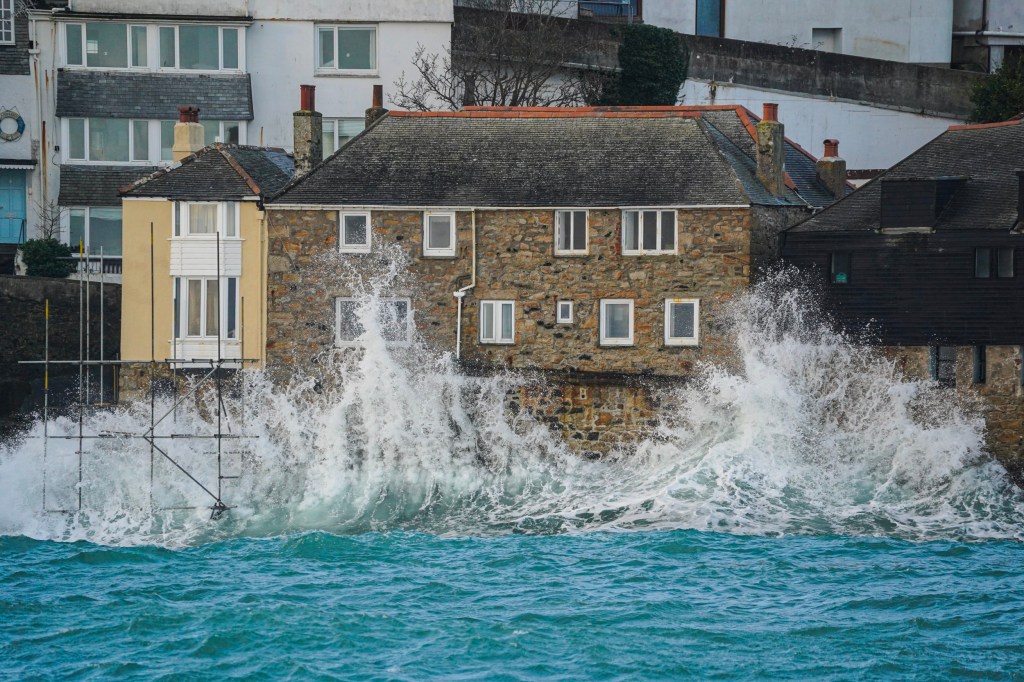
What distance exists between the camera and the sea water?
36844 millimetres

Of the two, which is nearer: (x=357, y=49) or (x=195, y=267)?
(x=195, y=267)

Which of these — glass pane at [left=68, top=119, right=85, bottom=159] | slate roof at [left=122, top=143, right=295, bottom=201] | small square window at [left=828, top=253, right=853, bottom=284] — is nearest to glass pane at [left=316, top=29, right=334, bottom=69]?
glass pane at [left=68, top=119, right=85, bottom=159]

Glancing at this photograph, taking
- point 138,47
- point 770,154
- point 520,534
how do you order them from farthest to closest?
point 138,47 < point 770,154 < point 520,534

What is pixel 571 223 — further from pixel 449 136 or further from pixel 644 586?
pixel 644 586

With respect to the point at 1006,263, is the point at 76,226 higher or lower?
higher

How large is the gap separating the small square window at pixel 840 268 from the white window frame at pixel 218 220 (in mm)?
13791

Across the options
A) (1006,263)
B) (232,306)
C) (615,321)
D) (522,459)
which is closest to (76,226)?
(232,306)

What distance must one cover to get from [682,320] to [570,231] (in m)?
3.27

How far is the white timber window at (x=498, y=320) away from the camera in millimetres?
49375

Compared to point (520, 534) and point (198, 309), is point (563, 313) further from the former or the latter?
point (198, 309)

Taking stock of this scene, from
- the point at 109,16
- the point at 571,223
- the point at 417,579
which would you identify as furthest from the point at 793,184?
the point at 109,16

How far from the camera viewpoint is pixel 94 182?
58.4 m

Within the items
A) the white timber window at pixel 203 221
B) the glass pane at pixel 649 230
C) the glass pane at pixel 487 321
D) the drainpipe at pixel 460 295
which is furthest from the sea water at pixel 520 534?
the white timber window at pixel 203 221

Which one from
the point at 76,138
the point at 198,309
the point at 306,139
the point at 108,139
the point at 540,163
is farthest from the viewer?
the point at 108,139
